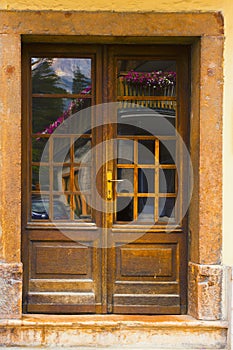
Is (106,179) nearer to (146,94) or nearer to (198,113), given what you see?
(146,94)

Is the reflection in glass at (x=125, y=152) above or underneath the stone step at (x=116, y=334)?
above

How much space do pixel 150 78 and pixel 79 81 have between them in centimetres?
66

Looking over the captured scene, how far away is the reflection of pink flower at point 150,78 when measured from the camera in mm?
5531

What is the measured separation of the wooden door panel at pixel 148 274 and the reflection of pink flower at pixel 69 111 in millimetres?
1165

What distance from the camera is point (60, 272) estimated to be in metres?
5.50

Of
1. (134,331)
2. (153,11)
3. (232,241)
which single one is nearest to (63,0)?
(153,11)

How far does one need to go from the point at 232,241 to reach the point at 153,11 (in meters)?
2.14

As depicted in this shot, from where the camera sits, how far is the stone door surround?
521 cm

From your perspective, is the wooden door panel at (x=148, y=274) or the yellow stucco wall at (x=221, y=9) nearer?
the yellow stucco wall at (x=221, y=9)

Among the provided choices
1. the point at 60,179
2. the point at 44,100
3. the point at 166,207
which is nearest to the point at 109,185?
the point at 60,179

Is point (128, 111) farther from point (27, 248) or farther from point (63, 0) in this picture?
point (27, 248)

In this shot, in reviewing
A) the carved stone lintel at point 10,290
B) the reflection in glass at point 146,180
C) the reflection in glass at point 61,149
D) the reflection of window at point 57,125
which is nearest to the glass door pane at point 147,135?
the reflection in glass at point 146,180

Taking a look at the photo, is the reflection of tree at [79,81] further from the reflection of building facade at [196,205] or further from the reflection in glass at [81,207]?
the reflection in glass at [81,207]

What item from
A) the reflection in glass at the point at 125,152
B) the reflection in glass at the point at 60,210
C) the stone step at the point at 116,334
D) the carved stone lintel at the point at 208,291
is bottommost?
the stone step at the point at 116,334
